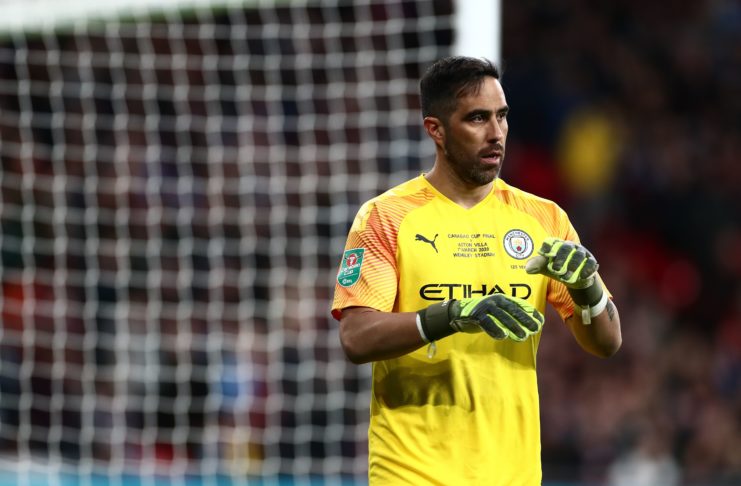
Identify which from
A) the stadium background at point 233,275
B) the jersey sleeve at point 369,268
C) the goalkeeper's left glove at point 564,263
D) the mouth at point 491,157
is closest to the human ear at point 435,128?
the mouth at point 491,157

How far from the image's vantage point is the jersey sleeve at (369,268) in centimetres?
368

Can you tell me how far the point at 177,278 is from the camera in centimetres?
875

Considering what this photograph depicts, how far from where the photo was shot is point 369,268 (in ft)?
12.2

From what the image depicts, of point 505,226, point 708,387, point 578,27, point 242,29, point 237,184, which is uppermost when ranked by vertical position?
point 578,27

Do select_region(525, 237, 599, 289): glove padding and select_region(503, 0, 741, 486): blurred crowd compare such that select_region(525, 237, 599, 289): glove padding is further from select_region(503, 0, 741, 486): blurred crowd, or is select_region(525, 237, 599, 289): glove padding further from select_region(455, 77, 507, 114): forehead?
select_region(503, 0, 741, 486): blurred crowd

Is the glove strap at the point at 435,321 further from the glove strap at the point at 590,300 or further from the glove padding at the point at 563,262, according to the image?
the glove strap at the point at 590,300

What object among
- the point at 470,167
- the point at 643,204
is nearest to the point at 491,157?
the point at 470,167

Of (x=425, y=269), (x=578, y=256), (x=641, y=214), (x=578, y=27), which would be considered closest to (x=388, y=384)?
(x=425, y=269)

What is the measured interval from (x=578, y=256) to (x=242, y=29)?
18.4 feet

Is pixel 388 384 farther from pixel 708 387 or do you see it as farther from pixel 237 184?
pixel 708 387

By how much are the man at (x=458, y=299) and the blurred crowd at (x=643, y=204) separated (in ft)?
17.2

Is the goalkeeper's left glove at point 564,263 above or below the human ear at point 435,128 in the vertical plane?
below

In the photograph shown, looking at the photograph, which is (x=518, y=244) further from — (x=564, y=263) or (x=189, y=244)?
(x=189, y=244)

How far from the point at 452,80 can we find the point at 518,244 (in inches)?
20.4
